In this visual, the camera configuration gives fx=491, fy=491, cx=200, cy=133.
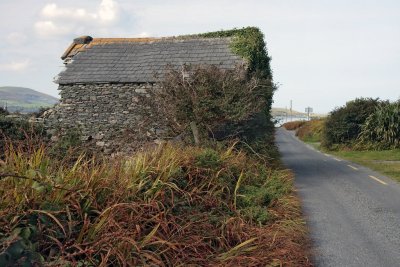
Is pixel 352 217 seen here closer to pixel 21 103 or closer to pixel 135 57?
pixel 135 57

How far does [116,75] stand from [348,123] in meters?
16.2

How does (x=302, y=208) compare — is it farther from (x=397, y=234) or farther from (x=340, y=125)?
(x=340, y=125)

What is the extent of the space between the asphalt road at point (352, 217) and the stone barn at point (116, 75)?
24.4 feet

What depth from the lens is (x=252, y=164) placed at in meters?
12.1

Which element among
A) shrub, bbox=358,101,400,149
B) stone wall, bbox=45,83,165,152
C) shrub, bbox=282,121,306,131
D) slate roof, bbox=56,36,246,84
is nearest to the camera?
stone wall, bbox=45,83,165,152

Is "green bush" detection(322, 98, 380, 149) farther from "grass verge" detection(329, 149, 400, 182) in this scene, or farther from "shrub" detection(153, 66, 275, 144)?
"shrub" detection(153, 66, 275, 144)

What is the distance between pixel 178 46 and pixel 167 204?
17206mm

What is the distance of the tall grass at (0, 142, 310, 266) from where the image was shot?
500 cm

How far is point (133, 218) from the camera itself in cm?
611

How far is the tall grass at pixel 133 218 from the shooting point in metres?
5.00

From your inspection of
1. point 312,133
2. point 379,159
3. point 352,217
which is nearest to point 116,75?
point 379,159

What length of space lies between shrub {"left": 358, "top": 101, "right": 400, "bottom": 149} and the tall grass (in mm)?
21396

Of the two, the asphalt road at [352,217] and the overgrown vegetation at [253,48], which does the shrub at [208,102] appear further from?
the overgrown vegetation at [253,48]

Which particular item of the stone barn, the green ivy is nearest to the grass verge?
the green ivy
